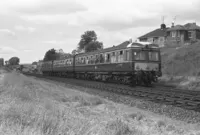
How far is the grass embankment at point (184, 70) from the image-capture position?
21.9 metres

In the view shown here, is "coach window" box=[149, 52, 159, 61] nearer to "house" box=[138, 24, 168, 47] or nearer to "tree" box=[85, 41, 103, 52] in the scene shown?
"house" box=[138, 24, 168, 47]

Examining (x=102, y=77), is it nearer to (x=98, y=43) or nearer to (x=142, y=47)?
(x=142, y=47)

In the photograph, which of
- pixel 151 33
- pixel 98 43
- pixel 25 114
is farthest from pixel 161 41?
pixel 25 114

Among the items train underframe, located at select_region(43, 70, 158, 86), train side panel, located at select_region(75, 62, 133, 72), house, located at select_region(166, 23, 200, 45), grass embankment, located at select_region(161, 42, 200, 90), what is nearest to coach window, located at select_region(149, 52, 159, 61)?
train underframe, located at select_region(43, 70, 158, 86)

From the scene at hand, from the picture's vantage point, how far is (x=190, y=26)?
213 feet

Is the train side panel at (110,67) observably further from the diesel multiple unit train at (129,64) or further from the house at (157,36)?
the house at (157,36)

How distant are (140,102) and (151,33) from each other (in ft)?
198

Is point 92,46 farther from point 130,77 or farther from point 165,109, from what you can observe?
point 165,109

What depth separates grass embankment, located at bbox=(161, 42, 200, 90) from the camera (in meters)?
21.9

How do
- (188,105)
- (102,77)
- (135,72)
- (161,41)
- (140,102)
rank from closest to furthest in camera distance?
(188,105) < (140,102) < (135,72) < (102,77) < (161,41)

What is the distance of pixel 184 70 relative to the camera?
2741 cm

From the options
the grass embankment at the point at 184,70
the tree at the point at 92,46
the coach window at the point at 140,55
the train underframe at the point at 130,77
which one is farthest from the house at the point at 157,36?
the coach window at the point at 140,55

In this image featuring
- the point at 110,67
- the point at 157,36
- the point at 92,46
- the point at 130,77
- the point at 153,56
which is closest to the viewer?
the point at 130,77

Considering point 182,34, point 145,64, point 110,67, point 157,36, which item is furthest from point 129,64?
point 157,36
